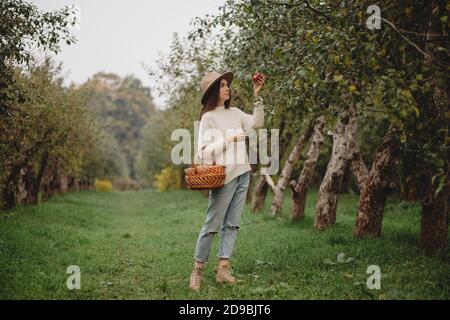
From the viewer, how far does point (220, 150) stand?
683cm

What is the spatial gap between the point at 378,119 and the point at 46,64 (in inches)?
485

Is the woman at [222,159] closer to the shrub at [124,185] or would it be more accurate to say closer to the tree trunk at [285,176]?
the tree trunk at [285,176]

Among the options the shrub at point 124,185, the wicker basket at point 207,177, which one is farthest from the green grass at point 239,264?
the shrub at point 124,185

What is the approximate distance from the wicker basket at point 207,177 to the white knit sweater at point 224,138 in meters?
0.24

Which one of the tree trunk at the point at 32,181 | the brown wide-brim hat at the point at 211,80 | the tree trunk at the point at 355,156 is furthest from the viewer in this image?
the tree trunk at the point at 32,181

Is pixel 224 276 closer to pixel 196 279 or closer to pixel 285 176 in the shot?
pixel 196 279

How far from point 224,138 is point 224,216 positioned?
3.81 ft

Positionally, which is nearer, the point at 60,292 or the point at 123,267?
the point at 60,292

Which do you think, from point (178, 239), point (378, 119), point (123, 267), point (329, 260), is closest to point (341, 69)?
point (329, 260)

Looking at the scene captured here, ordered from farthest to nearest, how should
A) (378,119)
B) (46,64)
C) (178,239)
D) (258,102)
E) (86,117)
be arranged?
1. (86,117)
2. (46,64)
3. (378,119)
4. (178,239)
5. (258,102)

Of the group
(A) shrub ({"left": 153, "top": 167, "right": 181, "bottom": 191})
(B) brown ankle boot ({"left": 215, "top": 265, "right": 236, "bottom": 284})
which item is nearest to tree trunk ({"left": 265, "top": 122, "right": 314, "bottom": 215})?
(B) brown ankle boot ({"left": 215, "top": 265, "right": 236, "bottom": 284})

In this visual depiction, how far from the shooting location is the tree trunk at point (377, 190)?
30.6 feet

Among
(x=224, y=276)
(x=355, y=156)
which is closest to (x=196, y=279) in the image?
(x=224, y=276)

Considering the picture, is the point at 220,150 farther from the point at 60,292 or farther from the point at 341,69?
the point at 60,292
